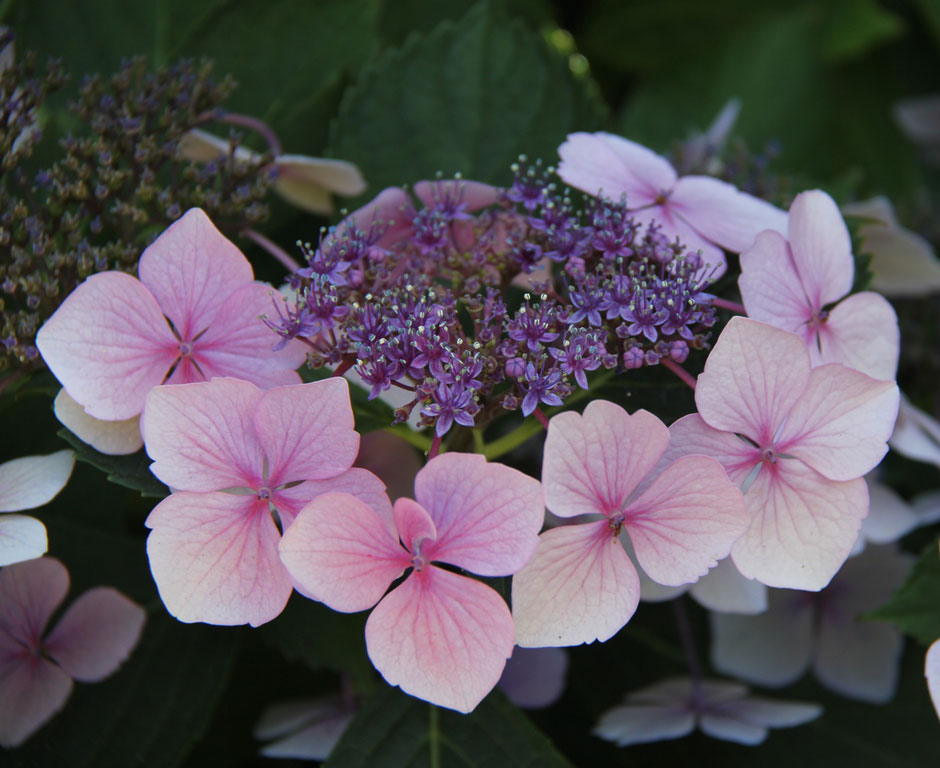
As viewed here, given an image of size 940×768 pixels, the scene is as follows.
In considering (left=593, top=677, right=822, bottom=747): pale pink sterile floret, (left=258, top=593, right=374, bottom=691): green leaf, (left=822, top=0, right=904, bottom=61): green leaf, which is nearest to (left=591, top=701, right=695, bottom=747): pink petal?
(left=593, top=677, right=822, bottom=747): pale pink sterile floret

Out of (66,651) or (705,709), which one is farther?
(705,709)

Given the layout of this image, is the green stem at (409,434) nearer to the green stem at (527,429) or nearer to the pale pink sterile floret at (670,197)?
the green stem at (527,429)

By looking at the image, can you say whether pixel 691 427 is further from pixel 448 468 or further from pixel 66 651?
pixel 66 651

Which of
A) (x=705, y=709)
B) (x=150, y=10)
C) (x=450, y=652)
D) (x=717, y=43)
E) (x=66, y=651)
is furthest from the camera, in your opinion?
(x=717, y=43)

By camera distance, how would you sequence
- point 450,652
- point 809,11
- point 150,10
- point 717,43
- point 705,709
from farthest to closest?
point 717,43, point 809,11, point 150,10, point 705,709, point 450,652

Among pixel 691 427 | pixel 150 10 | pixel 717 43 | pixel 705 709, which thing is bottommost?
pixel 705 709

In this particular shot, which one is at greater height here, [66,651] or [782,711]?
[66,651]

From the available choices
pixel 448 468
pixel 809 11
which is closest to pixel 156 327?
pixel 448 468

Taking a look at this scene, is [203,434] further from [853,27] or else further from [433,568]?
[853,27]
